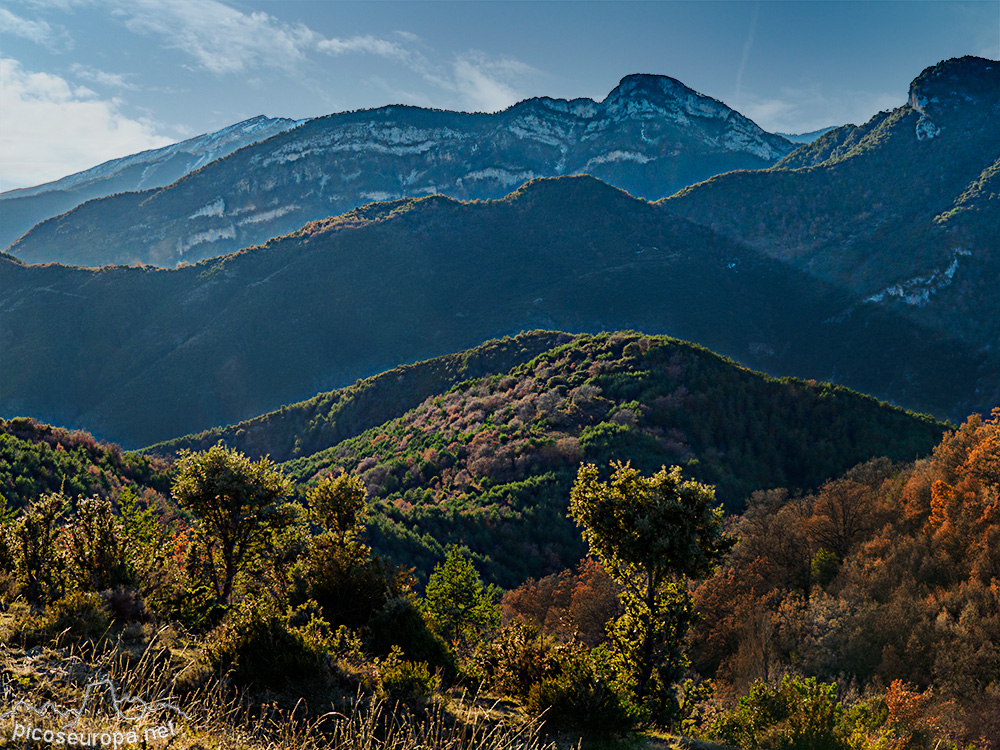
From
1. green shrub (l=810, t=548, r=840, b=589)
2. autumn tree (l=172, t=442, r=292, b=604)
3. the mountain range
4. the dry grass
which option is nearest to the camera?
the dry grass

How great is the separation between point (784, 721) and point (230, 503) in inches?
400

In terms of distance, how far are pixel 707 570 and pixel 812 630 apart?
743 cm

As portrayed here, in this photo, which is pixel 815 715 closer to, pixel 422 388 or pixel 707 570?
pixel 707 570

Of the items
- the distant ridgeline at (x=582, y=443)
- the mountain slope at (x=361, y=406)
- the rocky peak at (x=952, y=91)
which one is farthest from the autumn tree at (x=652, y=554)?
the rocky peak at (x=952, y=91)

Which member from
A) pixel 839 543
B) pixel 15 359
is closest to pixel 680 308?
pixel 839 543

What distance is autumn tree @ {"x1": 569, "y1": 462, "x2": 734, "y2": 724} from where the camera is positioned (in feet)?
30.8

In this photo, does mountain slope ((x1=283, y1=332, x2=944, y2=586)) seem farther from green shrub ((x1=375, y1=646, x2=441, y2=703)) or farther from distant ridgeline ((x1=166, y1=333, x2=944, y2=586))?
green shrub ((x1=375, y1=646, x2=441, y2=703))

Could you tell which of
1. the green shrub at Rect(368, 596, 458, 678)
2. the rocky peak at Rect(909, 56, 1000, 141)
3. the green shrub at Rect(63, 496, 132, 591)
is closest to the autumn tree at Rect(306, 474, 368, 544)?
the green shrub at Rect(368, 596, 458, 678)

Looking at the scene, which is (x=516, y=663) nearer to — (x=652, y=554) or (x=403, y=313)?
(x=652, y=554)

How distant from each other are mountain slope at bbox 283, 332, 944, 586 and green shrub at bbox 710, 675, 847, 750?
22622 mm

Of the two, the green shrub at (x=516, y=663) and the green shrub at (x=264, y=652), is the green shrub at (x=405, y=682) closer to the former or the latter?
the green shrub at (x=264, y=652)

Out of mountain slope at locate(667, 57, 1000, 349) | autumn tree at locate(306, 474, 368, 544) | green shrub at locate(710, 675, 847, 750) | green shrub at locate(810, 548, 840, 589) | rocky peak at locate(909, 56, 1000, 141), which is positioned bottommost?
green shrub at locate(810, 548, 840, 589)

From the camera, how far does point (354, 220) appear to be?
142 meters

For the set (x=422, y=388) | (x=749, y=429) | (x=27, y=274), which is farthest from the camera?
(x=27, y=274)
